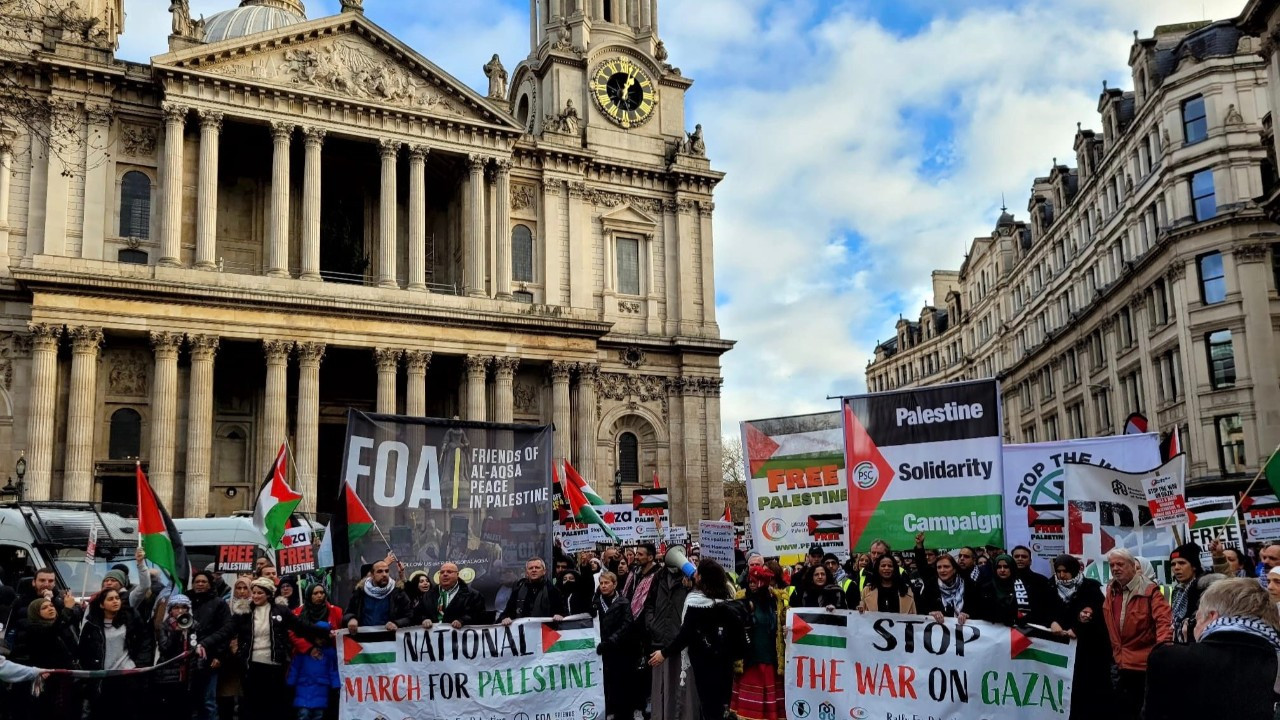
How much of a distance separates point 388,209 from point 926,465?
29920 millimetres

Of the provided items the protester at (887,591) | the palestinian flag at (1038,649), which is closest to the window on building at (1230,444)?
the protester at (887,591)

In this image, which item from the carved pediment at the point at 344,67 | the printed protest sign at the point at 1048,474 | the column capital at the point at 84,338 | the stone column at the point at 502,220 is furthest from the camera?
the stone column at the point at 502,220

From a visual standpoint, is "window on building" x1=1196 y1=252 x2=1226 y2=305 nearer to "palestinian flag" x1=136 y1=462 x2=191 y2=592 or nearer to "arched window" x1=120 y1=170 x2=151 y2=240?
"arched window" x1=120 y1=170 x2=151 y2=240

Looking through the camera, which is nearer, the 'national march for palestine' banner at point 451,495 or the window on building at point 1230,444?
the 'national march for palestine' banner at point 451,495

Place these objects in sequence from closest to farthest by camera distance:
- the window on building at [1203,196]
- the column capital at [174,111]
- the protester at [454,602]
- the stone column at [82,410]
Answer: the protester at [454,602], the stone column at [82,410], the column capital at [174,111], the window on building at [1203,196]

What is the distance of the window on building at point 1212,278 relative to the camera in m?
40.6

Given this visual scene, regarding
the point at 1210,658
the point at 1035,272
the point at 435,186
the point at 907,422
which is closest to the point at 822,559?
the point at 907,422

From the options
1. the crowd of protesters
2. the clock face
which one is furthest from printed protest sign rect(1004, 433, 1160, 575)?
the clock face

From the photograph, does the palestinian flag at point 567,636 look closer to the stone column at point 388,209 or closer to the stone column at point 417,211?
the stone column at point 388,209

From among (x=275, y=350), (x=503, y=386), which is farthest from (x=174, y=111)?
(x=503, y=386)

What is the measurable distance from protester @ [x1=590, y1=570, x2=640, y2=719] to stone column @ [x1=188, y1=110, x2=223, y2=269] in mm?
26147

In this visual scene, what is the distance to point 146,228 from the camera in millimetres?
35906

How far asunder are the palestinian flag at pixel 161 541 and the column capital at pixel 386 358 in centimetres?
2166

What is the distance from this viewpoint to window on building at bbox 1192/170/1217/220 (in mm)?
41344
